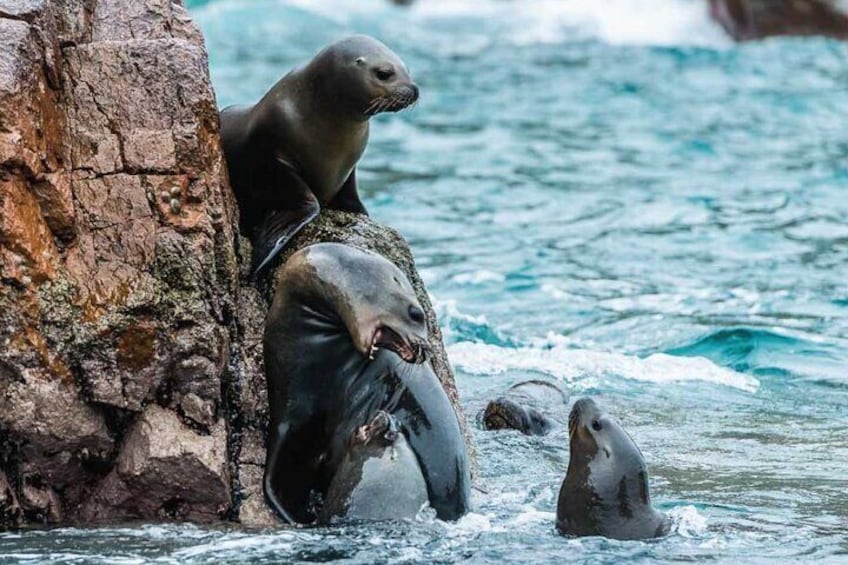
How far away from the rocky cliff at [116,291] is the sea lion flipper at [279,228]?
284 millimetres

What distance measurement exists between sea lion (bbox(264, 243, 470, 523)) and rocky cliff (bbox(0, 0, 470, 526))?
6.0 inches

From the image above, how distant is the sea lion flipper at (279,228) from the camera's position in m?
5.97

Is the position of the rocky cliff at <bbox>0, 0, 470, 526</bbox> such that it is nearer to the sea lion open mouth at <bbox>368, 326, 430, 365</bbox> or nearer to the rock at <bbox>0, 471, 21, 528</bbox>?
the rock at <bbox>0, 471, 21, 528</bbox>

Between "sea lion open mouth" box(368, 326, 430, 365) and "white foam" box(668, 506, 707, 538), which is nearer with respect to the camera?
"sea lion open mouth" box(368, 326, 430, 365)

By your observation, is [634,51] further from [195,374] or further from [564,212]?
[195,374]

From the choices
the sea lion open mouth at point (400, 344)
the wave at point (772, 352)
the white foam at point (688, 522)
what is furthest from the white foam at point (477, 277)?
the sea lion open mouth at point (400, 344)

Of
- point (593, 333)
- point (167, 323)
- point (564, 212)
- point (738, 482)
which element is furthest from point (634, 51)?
point (167, 323)

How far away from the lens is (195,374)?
17.7ft

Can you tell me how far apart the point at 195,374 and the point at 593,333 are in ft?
18.6

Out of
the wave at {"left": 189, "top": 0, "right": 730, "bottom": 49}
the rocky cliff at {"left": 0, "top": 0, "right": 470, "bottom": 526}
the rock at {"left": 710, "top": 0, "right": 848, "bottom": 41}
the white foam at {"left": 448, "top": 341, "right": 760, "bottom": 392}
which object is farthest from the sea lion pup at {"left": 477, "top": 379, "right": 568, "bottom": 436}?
the rock at {"left": 710, "top": 0, "right": 848, "bottom": 41}

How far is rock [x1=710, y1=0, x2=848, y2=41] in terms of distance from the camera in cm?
2442

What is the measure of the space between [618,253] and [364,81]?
7032 millimetres

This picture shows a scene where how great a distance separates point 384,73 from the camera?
6.38m

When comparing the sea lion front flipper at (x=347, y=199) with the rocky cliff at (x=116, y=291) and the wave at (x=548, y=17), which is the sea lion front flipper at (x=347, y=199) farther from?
the wave at (x=548, y=17)
